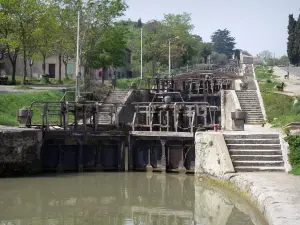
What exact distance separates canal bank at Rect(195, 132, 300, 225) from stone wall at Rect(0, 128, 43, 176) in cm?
590

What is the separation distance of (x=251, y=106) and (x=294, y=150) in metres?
13.8

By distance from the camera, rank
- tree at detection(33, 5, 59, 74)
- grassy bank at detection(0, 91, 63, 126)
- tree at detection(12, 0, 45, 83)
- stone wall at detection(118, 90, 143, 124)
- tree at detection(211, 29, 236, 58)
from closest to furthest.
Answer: grassy bank at detection(0, 91, 63, 126)
stone wall at detection(118, 90, 143, 124)
tree at detection(12, 0, 45, 83)
tree at detection(33, 5, 59, 74)
tree at detection(211, 29, 236, 58)

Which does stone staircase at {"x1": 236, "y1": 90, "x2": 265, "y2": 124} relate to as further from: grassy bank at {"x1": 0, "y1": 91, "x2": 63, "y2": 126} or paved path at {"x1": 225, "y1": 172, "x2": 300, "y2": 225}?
paved path at {"x1": 225, "y1": 172, "x2": 300, "y2": 225}

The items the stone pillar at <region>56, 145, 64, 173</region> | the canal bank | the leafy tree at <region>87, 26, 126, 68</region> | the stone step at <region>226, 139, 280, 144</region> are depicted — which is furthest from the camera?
the leafy tree at <region>87, 26, 126, 68</region>

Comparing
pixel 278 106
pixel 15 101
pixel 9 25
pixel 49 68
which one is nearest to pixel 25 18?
pixel 9 25

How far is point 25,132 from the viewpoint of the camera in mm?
17156

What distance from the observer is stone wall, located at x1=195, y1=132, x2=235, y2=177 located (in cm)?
1464

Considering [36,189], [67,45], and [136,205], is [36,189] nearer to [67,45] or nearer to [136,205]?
[136,205]

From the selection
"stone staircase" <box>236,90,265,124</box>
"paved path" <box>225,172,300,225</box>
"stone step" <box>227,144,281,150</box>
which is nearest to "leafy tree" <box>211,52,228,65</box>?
"stone staircase" <box>236,90,265,124</box>

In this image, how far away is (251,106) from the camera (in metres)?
28.2

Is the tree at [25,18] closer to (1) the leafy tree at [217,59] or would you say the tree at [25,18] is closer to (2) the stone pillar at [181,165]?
(2) the stone pillar at [181,165]

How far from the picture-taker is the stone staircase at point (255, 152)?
1439 centimetres

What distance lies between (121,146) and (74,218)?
7.20 metres

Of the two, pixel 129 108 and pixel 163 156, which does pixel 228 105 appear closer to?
pixel 129 108
